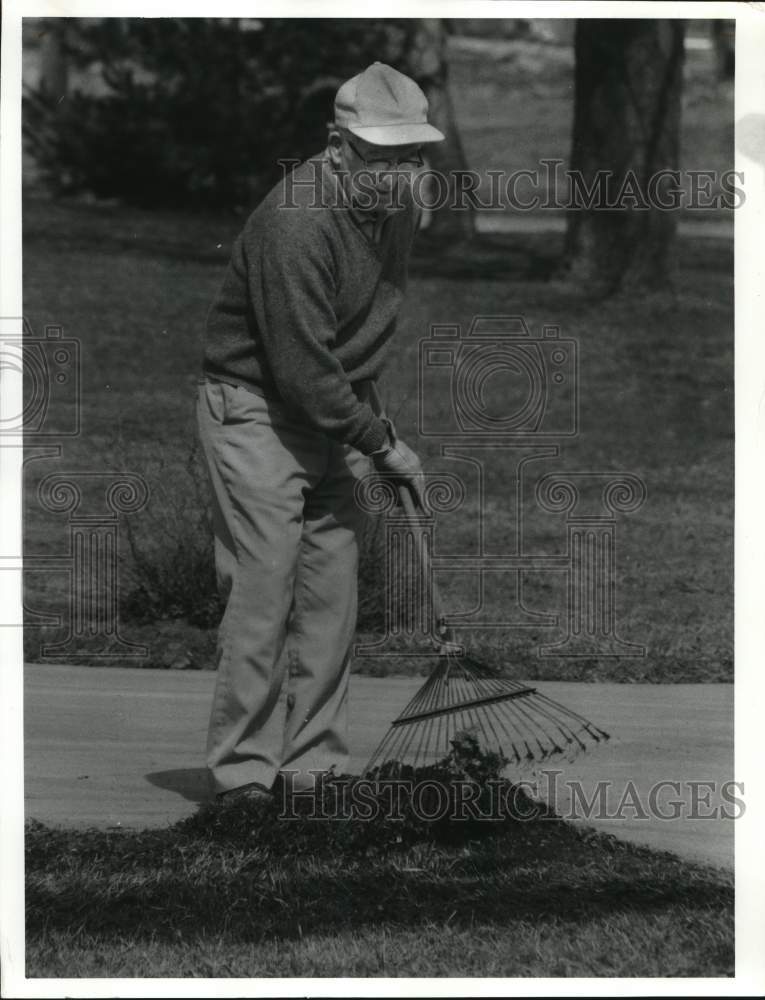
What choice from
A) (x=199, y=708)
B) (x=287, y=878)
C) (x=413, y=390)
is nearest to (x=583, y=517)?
(x=413, y=390)

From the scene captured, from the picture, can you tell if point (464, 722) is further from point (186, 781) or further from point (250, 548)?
point (250, 548)

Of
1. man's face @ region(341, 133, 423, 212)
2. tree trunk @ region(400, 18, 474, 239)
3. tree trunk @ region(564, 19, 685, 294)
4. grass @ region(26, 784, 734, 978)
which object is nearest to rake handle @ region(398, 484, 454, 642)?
grass @ region(26, 784, 734, 978)

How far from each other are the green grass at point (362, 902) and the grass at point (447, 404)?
1.83 metres

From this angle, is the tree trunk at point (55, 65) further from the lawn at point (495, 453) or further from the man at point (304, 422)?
the man at point (304, 422)

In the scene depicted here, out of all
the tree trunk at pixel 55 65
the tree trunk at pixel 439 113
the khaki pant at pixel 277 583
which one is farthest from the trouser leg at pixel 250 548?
the tree trunk at pixel 55 65

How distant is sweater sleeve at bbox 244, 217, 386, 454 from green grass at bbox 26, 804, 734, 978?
1.12 m

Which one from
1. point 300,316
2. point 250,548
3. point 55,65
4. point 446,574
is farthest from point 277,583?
point 55,65

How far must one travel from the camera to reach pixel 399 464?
4828 millimetres

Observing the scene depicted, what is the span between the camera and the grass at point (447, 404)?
713cm

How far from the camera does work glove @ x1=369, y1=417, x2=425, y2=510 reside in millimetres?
4801

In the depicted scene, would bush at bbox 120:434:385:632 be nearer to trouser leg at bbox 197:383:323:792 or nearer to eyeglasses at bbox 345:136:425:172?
trouser leg at bbox 197:383:323:792

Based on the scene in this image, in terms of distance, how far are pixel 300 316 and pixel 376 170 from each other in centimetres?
43
